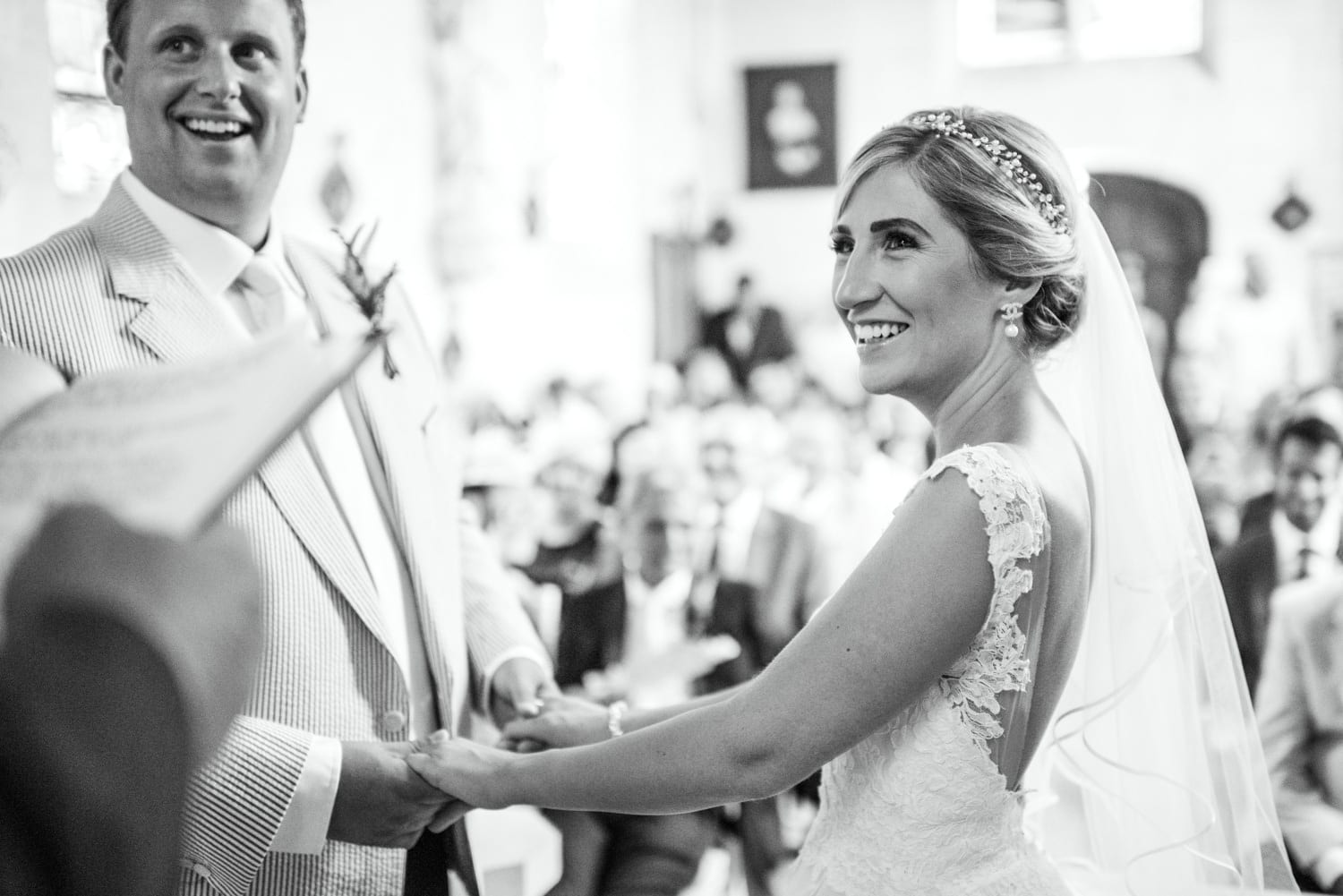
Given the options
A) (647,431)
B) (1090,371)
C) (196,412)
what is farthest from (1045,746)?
(647,431)

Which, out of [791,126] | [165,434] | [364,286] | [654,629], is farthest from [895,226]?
[791,126]

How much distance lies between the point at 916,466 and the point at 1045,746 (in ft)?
21.6

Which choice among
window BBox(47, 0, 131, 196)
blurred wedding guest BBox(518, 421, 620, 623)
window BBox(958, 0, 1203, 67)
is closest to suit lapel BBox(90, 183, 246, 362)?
window BBox(47, 0, 131, 196)

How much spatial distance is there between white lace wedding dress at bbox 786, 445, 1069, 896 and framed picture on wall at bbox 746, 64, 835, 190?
14.2 metres

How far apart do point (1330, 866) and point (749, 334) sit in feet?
40.2

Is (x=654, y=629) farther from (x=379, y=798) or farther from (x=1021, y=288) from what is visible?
(x=1021, y=288)

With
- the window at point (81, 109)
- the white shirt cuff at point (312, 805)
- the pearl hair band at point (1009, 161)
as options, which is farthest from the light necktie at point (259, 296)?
the window at point (81, 109)

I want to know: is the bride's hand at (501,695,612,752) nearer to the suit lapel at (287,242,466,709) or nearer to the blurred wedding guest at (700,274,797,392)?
the suit lapel at (287,242,466,709)

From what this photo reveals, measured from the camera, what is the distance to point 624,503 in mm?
5465

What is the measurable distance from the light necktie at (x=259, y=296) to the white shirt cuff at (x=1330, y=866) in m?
2.89

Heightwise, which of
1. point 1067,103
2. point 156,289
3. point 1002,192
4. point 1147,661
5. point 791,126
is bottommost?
point 1147,661

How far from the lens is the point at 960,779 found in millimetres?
1725

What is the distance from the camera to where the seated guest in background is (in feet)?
12.5

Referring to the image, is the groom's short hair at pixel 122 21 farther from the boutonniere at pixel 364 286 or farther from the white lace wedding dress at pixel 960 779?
the white lace wedding dress at pixel 960 779
